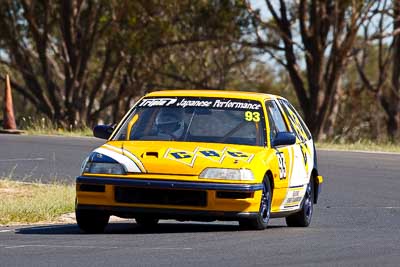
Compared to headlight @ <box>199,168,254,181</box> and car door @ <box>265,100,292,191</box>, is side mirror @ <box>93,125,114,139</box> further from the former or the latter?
headlight @ <box>199,168,254,181</box>

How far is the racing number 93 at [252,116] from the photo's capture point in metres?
11.6

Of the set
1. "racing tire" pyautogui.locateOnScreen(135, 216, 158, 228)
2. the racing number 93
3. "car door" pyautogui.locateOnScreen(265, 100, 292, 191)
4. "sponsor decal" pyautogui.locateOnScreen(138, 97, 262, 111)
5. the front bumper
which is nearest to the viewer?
the front bumper

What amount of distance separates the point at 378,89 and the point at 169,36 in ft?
26.6

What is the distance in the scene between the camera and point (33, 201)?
14.1 m

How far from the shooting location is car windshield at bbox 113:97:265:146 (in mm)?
11391

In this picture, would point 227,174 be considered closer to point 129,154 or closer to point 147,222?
point 129,154

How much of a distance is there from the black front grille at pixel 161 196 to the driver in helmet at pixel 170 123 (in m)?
0.92

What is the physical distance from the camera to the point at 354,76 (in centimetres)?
6856

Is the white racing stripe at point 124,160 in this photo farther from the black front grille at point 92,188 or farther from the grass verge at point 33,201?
the grass verge at point 33,201

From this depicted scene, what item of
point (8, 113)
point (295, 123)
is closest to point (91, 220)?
point (295, 123)

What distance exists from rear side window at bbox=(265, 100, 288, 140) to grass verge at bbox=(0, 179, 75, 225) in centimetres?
→ 253

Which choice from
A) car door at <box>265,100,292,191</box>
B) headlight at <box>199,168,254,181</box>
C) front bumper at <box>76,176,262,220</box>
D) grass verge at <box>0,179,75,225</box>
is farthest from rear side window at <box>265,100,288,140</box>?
grass verge at <box>0,179,75,225</box>

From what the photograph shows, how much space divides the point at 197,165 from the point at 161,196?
0.41 metres

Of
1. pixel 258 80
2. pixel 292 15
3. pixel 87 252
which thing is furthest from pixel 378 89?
pixel 87 252
